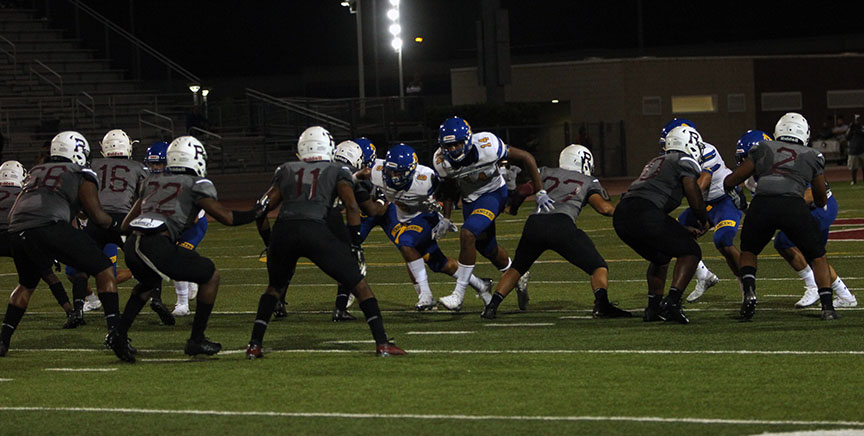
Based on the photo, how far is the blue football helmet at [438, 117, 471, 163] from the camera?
11.4 m

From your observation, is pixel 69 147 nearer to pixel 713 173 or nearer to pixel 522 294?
pixel 522 294

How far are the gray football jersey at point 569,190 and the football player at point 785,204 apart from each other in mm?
1305

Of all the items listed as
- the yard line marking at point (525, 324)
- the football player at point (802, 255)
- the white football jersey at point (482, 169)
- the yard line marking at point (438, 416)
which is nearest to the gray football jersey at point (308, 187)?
the yard line marking at point (438, 416)

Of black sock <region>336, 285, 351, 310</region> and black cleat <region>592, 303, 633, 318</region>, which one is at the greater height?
black sock <region>336, 285, 351, 310</region>

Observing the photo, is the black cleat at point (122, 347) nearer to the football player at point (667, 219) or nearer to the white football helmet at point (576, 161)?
the football player at point (667, 219)

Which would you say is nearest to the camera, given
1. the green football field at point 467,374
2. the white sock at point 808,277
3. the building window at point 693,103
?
the green football field at point 467,374

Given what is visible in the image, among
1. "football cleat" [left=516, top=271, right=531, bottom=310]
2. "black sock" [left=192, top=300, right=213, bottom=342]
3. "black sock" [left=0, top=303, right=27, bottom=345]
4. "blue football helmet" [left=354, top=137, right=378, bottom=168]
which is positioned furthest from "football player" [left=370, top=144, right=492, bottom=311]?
"black sock" [left=0, top=303, right=27, bottom=345]

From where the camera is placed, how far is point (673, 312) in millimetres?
10328

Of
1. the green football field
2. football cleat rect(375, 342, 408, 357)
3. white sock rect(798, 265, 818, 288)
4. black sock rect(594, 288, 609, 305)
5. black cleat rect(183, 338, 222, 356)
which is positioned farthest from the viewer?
white sock rect(798, 265, 818, 288)

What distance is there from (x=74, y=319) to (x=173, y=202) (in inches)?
126

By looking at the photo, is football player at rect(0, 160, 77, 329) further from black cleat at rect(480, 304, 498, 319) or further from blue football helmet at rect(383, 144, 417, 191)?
black cleat at rect(480, 304, 498, 319)

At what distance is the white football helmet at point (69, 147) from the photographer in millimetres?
10094

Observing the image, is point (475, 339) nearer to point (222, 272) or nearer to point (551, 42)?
point (222, 272)

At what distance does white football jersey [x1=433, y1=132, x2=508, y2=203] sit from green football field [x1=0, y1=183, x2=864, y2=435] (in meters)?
1.15
